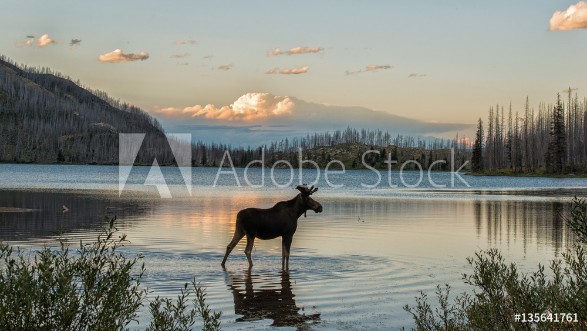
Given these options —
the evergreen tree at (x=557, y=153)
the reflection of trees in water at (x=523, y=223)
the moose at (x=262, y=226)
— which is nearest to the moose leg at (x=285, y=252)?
the moose at (x=262, y=226)

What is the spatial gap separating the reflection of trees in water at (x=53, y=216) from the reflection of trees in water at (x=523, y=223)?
63.8 feet

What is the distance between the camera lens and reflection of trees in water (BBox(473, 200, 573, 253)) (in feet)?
109

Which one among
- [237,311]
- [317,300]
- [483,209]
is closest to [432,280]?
[317,300]

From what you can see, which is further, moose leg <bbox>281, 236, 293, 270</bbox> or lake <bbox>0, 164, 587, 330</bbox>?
moose leg <bbox>281, 236, 293, 270</bbox>

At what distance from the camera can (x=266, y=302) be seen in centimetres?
1697

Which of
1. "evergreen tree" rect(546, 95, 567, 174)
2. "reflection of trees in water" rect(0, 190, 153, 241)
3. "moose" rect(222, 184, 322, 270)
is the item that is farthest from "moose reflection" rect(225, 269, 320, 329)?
"evergreen tree" rect(546, 95, 567, 174)

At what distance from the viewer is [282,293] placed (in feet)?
59.3

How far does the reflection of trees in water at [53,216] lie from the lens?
106ft

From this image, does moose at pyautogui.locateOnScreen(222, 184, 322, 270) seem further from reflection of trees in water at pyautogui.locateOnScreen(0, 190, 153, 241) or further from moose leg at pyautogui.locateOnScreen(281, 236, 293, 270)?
reflection of trees in water at pyautogui.locateOnScreen(0, 190, 153, 241)

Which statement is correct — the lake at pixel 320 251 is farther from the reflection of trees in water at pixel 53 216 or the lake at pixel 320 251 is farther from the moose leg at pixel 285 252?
the moose leg at pixel 285 252

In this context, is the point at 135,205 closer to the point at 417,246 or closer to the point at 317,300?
the point at 417,246

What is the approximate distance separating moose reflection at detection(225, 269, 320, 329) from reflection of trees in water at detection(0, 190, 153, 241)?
1151 cm

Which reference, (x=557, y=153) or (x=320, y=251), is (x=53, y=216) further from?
(x=557, y=153)

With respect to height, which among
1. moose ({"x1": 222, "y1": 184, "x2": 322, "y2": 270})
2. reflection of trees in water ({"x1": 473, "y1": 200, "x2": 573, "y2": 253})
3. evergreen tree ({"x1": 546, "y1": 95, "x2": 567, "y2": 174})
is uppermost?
evergreen tree ({"x1": 546, "y1": 95, "x2": 567, "y2": 174})
